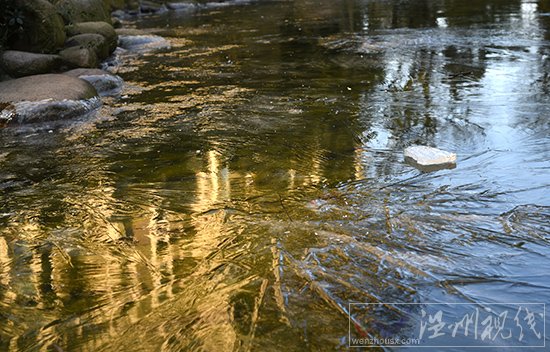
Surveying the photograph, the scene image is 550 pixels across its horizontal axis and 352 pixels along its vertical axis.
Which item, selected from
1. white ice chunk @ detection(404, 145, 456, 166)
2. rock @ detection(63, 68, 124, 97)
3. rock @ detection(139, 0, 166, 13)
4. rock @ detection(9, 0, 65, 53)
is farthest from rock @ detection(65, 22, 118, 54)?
rock @ detection(139, 0, 166, 13)

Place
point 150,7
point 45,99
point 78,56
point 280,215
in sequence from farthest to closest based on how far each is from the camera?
point 150,7 → point 78,56 → point 45,99 → point 280,215

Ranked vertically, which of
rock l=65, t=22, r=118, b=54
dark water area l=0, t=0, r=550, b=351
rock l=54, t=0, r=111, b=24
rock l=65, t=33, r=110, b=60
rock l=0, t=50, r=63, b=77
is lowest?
dark water area l=0, t=0, r=550, b=351

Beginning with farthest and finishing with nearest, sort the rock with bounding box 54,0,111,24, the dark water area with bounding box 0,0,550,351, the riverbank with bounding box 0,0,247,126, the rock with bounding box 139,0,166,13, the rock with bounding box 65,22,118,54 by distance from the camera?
1. the rock with bounding box 139,0,166,13
2. the rock with bounding box 54,0,111,24
3. the rock with bounding box 65,22,118,54
4. the riverbank with bounding box 0,0,247,126
5. the dark water area with bounding box 0,0,550,351

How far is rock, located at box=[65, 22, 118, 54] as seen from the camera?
10398 mm

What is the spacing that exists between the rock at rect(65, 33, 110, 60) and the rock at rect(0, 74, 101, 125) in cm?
230

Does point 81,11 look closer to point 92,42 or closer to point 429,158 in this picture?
point 92,42

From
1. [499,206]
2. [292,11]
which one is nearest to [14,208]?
[499,206]

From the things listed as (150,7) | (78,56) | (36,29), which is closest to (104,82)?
(78,56)

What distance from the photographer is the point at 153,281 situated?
9.99 ft

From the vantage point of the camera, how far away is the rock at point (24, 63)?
320 inches

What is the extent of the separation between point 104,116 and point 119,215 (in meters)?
3.16

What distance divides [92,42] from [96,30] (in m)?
0.91

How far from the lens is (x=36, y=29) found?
8789 millimetres

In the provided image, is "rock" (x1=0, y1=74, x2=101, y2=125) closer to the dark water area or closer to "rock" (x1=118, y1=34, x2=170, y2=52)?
the dark water area
